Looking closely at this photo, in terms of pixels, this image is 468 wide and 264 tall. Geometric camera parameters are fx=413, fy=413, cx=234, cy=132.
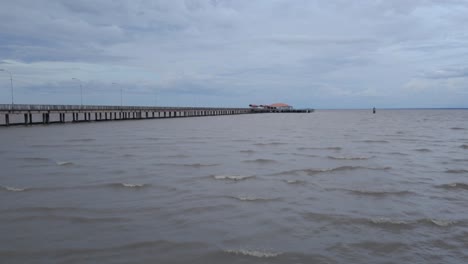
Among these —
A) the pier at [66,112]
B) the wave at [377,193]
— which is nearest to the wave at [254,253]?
the wave at [377,193]

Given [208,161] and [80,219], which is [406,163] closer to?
[208,161]

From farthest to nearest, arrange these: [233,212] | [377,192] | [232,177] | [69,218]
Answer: [232,177] < [377,192] < [233,212] < [69,218]

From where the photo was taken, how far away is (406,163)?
58.1 ft

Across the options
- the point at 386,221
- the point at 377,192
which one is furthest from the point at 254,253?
the point at 377,192

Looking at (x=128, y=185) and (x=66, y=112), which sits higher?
(x=66, y=112)

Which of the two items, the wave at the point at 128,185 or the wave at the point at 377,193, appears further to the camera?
the wave at the point at 128,185

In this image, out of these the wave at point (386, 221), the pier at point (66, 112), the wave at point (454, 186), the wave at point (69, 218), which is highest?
the pier at point (66, 112)

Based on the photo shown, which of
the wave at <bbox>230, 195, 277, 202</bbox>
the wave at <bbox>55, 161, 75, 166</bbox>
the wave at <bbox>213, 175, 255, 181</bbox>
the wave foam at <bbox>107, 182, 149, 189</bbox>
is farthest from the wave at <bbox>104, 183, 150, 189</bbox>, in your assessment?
the wave at <bbox>55, 161, 75, 166</bbox>

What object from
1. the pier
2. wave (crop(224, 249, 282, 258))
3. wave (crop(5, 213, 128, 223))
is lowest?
wave (crop(224, 249, 282, 258))

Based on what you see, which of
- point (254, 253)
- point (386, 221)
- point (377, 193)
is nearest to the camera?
point (254, 253)

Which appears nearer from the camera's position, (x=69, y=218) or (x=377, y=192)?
(x=69, y=218)

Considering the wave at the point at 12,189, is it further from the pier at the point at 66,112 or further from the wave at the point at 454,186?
the pier at the point at 66,112

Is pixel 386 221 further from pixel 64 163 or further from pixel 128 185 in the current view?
pixel 64 163

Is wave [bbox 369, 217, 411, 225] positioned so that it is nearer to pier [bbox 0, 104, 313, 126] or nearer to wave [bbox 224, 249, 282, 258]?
wave [bbox 224, 249, 282, 258]
